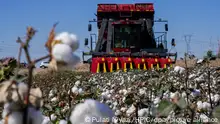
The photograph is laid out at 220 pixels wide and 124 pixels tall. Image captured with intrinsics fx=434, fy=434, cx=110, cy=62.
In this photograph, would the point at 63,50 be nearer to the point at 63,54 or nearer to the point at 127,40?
the point at 63,54

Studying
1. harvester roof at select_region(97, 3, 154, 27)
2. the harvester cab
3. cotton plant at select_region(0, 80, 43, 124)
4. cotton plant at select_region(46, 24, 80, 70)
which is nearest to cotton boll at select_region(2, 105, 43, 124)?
cotton plant at select_region(0, 80, 43, 124)

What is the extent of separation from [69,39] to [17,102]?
0.17 meters

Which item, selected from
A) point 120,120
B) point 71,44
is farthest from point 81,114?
point 120,120

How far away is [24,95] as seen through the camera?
94 centimetres

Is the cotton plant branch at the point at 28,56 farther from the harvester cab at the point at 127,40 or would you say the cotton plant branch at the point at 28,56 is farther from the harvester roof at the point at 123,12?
the harvester roof at the point at 123,12

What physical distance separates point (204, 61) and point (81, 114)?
1.80 metres

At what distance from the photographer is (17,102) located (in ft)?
3.00

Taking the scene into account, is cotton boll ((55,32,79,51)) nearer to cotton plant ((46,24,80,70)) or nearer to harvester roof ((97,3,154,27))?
cotton plant ((46,24,80,70))

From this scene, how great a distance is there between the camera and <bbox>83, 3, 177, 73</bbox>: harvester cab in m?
15.5

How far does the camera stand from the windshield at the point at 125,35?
57.8 feet

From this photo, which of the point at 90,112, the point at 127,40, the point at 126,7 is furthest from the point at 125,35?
the point at 90,112

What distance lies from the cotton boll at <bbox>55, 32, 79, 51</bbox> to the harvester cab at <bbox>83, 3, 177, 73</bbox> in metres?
14.0

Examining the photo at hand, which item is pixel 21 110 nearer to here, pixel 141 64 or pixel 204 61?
pixel 204 61

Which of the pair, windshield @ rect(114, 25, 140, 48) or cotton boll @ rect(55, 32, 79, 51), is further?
windshield @ rect(114, 25, 140, 48)
